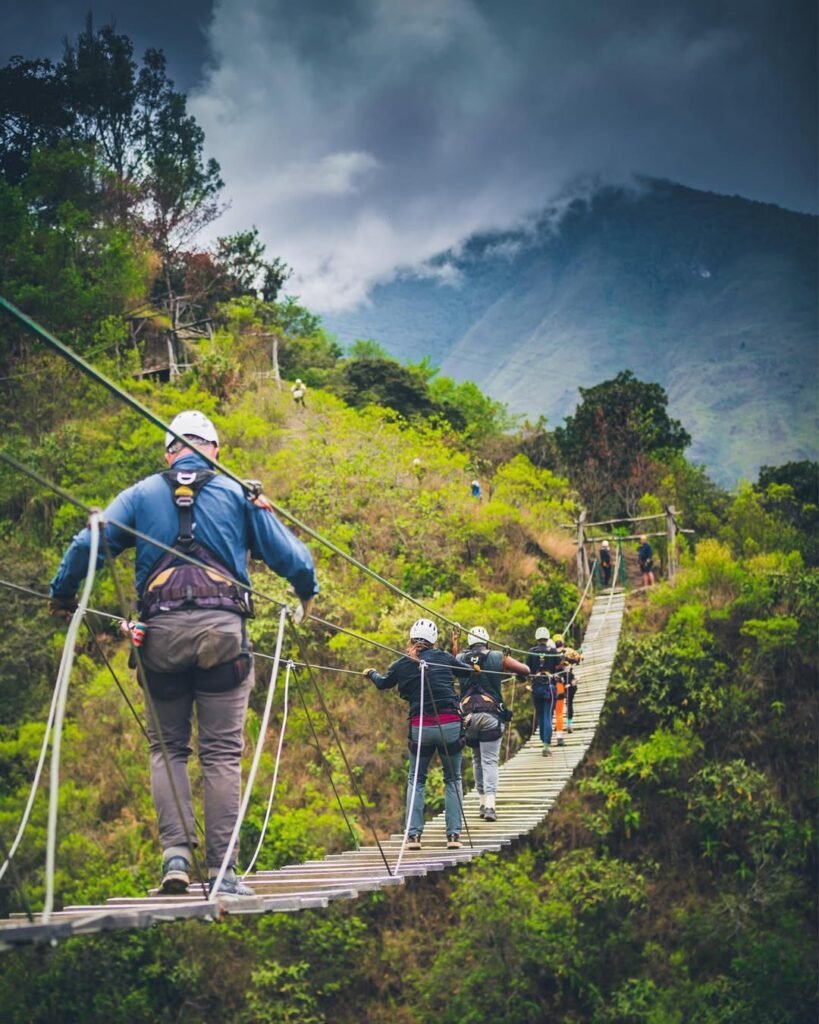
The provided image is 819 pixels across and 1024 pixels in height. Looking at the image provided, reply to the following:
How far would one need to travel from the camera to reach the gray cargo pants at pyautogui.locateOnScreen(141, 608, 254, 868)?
3301 millimetres

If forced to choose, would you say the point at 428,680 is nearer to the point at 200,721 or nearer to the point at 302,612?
the point at 302,612

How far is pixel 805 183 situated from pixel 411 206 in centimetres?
4163

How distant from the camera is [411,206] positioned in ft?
355

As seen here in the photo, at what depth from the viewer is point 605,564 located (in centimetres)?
1739

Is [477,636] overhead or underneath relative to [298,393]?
underneath

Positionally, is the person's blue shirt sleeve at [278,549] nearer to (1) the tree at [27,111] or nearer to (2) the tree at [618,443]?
(2) the tree at [618,443]

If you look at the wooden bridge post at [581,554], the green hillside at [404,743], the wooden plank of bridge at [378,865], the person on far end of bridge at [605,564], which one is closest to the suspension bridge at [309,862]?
the wooden plank of bridge at [378,865]

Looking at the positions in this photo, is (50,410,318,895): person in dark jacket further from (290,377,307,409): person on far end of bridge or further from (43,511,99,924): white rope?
(290,377,307,409): person on far end of bridge

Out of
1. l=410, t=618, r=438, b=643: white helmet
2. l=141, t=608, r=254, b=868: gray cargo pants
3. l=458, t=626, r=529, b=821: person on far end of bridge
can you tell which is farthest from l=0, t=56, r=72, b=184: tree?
l=141, t=608, r=254, b=868: gray cargo pants

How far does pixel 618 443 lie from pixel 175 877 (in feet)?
62.3

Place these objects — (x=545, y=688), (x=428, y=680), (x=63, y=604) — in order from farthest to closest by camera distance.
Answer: (x=545, y=688), (x=428, y=680), (x=63, y=604)

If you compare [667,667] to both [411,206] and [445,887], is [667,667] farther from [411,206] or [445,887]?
[411,206]

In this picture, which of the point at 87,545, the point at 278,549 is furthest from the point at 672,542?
the point at 87,545

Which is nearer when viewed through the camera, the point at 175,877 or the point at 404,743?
the point at 175,877
